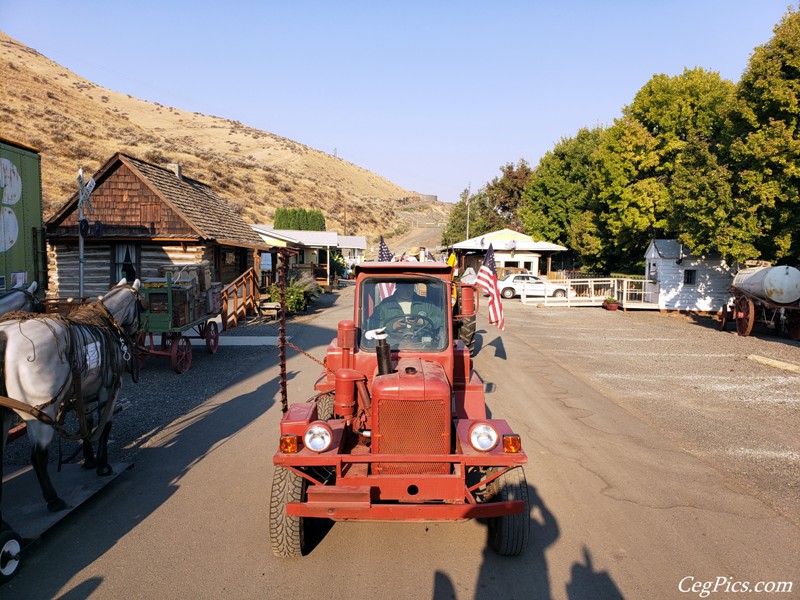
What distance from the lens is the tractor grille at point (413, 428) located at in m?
4.67

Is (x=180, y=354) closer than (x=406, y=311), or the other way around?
(x=406, y=311)

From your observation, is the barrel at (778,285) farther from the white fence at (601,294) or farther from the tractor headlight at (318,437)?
the tractor headlight at (318,437)

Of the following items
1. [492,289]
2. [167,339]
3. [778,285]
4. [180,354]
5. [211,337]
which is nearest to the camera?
[180,354]

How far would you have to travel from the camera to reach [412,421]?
15.4 ft

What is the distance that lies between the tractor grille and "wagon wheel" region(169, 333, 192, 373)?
872 centimetres

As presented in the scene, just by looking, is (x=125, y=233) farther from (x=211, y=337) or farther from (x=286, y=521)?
(x=286, y=521)

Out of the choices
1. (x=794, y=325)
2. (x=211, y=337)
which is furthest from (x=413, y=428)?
(x=794, y=325)

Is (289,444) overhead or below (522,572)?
overhead

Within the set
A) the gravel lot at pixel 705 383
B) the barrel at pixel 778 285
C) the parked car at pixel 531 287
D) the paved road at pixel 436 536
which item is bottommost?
the paved road at pixel 436 536

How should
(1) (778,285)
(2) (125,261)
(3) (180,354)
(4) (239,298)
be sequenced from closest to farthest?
(3) (180,354)
(1) (778,285)
(2) (125,261)
(4) (239,298)

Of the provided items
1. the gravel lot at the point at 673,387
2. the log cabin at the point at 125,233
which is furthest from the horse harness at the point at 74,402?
the log cabin at the point at 125,233

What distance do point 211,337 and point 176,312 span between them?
2.68 m

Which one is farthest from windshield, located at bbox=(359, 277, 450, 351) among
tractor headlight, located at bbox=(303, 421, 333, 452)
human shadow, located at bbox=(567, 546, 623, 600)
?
human shadow, located at bbox=(567, 546, 623, 600)

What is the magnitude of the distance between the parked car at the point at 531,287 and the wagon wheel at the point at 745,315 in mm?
14102
